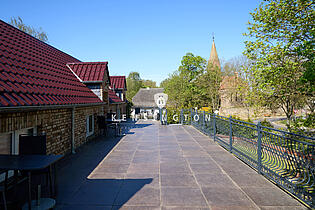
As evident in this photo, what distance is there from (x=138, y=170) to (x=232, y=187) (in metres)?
2.39

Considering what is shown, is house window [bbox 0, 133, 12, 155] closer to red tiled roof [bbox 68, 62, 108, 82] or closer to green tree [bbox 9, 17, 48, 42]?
red tiled roof [bbox 68, 62, 108, 82]

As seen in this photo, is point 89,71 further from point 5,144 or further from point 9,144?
point 5,144

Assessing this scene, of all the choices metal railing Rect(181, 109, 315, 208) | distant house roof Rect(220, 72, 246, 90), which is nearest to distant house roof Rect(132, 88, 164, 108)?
distant house roof Rect(220, 72, 246, 90)

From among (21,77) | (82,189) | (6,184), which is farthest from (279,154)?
(21,77)

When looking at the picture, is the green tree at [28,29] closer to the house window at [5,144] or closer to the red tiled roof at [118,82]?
the red tiled roof at [118,82]

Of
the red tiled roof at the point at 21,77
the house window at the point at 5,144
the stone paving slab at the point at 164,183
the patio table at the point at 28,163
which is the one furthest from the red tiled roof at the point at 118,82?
the patio table at the point at 28,163

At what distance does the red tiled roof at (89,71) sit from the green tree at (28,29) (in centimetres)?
1508

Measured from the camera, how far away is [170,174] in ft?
16.6

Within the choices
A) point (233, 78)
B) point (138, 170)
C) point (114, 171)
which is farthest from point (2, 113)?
point (233, 78)

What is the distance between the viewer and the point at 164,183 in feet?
14.6

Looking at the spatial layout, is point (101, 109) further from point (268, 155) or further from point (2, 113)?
point (268, 155)

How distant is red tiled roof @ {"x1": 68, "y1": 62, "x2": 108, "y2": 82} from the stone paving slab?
15.9ft

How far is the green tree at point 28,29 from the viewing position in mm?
20609

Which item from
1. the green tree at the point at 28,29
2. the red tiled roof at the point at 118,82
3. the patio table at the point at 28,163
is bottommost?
the patio table at the point at 28,163
